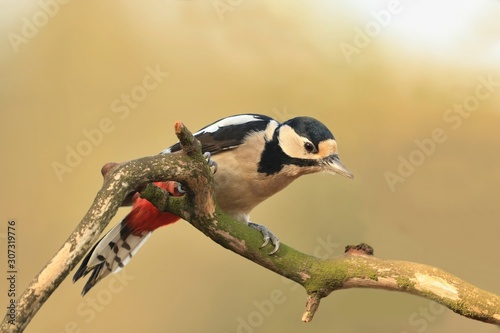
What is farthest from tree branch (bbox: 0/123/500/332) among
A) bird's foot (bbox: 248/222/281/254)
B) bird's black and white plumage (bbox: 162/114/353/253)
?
bird's black and white plumage (bbox: 162/114/353/253)

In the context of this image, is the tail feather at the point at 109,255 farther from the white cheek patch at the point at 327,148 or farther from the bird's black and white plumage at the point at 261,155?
the white cheek patch at the point at 327,148

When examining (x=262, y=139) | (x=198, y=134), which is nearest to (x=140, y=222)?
(x=198, y=134)

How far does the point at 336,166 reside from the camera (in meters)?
1.83

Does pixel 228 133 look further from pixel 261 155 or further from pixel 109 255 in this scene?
pixel 109 255

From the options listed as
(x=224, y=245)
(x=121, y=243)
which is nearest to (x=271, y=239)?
(x=224, y=245)

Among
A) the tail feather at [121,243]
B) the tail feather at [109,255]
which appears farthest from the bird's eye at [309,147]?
the tail feather at [109,255]

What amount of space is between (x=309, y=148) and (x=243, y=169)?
0.76 ft

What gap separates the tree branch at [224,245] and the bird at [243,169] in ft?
0.33

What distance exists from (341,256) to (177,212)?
0.46m

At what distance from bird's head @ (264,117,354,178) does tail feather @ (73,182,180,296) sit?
0.43 meters

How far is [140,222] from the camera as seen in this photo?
6.93 feet

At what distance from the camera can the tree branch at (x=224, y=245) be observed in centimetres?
133

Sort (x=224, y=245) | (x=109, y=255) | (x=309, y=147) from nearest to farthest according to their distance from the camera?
(x=224, y=245)
(x=309, y=147)
(x=109, y=255)

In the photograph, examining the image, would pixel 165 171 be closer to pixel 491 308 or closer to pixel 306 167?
pixel 306 167
